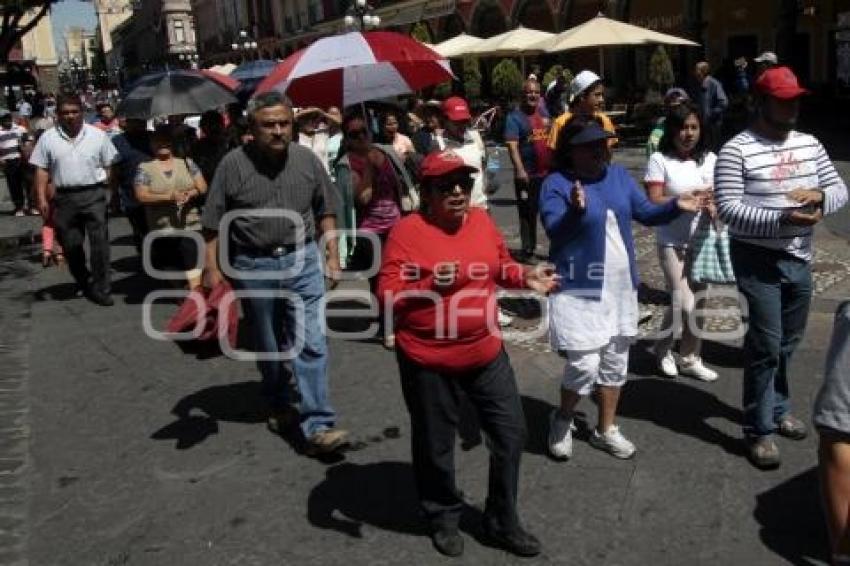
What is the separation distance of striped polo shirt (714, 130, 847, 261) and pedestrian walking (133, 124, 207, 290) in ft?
15.3

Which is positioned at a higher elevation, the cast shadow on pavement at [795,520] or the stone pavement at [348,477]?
the stone pavement at [348,477]

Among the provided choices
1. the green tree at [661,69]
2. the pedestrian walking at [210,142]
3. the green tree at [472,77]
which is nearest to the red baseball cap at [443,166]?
the pedestrian walking at [210,142]

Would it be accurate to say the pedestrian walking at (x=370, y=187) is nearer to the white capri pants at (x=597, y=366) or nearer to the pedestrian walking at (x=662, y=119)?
the pedestrian walking at (x=662, y=119)

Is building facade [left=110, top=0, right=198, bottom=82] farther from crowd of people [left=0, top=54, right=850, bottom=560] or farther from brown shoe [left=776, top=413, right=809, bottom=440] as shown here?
brown shoe [left=776, top=413, right=809, bottom=440]

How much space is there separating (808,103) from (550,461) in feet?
65.2

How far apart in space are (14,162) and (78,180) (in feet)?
25.8

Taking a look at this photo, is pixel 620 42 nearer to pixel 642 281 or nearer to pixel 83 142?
pixel 642 281

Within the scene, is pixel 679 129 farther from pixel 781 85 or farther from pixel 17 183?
pixel 17 183

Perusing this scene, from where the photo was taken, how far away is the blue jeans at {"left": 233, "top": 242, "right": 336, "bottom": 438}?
4262 millimetres

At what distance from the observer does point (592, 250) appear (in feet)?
12.4

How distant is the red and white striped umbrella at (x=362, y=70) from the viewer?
6.14 metres

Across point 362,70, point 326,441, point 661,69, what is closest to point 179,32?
point 661,69

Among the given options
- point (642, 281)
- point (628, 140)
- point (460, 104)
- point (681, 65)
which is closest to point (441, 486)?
point (460, 104)

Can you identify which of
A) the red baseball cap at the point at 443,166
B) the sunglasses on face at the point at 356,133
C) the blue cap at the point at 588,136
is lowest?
the red baseball cap at the point at 443,166
